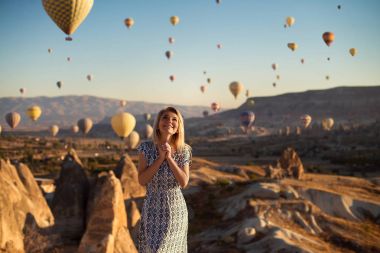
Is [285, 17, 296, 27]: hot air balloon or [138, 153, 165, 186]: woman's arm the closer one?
[138, 153, 165, 186]: woman's arm

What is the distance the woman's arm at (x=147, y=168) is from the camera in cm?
409

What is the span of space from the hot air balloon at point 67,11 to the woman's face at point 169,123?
18661 millimetres

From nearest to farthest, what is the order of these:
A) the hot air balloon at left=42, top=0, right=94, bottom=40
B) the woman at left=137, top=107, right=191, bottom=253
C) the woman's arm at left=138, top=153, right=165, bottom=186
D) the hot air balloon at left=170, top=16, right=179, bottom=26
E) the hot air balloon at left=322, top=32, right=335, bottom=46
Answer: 1. the woman's arm at left=138, top=153, right=165, bottom=186
2. the woman at left=137, top=107, right=191, bottom=253
3. the hot air balloon at left=42, top=0, right=94, bottom=40
4. the hot air balloon at left=322, top=32, right=335, bottom=46
5. the hot air balloon at left=170, top=16, right=179, bottom=26

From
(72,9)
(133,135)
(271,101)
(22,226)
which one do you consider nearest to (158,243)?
(22,226)

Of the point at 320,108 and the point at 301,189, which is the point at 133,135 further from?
the point at 320,108

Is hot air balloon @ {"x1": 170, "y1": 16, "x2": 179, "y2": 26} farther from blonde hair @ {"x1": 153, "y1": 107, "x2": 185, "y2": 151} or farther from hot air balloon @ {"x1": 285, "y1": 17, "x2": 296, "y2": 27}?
blonde hair @ {"x1": 153, "y1": 107, "x2": 185, "y2": 151}

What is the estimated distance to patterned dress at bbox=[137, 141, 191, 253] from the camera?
4.28 m

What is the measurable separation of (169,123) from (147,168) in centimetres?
47

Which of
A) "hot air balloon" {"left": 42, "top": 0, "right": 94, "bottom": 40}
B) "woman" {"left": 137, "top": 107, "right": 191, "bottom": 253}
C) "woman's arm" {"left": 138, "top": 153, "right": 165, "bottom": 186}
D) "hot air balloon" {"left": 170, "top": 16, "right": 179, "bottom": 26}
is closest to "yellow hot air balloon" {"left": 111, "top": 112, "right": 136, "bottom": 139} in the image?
"hot air balloon" {"left": 42, "top": 0, "right": 94, "bottom": 40}

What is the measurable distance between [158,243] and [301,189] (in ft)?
50.5

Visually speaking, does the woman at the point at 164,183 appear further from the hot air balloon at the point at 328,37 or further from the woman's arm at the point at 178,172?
the hot air balloon at the point at 328,37

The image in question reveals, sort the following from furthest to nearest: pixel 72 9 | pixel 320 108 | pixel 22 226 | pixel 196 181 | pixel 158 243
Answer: pixel 320 108
pixel 196 181
pixel 72 9
pixel 22 226
pixel 158 243

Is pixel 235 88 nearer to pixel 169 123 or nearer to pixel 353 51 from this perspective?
pixel 353 51

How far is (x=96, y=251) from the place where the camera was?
8391 mm
